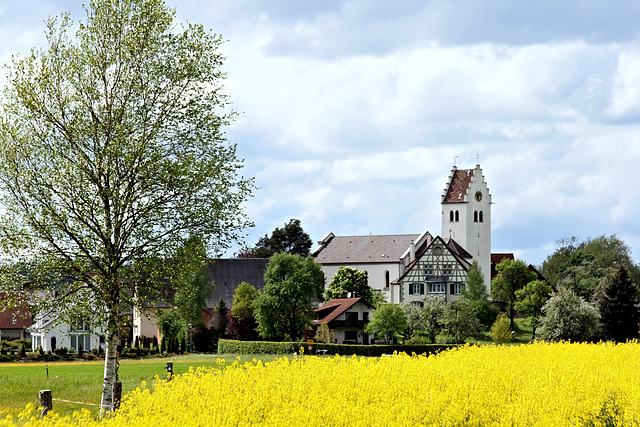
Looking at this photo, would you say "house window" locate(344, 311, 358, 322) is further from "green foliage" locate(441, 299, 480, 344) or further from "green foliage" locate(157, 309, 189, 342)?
"green foliage" locate(157, 309, 189, 342)

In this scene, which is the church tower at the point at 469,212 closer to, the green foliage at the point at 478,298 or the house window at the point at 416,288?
the house window at the point at 416,288

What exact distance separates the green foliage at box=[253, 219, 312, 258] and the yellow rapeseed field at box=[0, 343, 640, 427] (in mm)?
103735

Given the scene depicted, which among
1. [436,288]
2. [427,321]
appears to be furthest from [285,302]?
[436,288]

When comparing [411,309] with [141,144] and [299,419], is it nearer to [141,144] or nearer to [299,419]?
[141,144]

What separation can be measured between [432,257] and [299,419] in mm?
86219

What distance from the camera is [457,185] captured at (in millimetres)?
115688

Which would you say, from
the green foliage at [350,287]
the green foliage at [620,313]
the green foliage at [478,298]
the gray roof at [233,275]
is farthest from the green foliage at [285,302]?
the gray roof at [233,275]

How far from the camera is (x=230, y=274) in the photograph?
102m

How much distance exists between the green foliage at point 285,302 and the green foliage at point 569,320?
2135 cm

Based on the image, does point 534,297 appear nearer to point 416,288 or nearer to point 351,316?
point 416,288

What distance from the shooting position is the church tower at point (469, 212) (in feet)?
366

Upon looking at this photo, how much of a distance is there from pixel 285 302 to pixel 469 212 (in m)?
52.0

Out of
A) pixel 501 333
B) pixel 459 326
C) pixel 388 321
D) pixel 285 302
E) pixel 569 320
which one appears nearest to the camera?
pixel 569 320

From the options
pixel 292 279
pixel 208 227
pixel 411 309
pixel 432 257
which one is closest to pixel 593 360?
pixel 208 227
